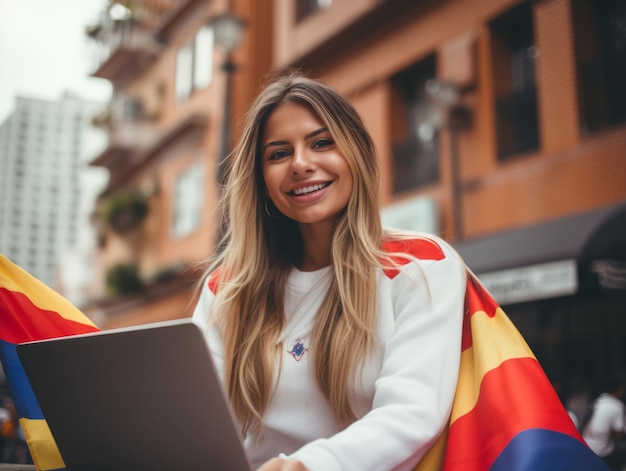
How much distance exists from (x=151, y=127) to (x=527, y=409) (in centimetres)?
1909

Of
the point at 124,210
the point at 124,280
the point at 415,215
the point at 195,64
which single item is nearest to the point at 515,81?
the point at 415,215

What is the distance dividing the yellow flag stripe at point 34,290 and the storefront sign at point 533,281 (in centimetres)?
618

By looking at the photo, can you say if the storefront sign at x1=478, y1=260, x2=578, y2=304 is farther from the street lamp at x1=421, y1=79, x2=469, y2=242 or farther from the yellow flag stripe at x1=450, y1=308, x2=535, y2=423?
the yellow flag stripe at x1=450, y1=308, x2=535, y2=423

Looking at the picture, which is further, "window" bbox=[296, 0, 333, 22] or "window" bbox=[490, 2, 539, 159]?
"window" bbox=[296, 0, 333, 22]

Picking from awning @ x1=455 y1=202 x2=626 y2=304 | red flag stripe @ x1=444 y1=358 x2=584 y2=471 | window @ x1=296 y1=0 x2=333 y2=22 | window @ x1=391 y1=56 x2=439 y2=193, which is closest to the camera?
red flag stripe @ x1=444 y1=358 x2=584 y2=471

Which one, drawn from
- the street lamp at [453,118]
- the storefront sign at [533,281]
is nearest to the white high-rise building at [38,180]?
the street lamp at [453,118]

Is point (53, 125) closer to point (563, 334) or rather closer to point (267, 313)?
point (267, 313)

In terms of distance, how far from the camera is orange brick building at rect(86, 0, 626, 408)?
Answer: 26.1 feet

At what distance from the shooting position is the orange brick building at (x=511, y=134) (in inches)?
314

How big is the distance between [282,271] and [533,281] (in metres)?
6.15

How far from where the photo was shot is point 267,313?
2137 millimetres

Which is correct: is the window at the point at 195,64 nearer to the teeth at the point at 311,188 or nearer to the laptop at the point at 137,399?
the teeth at the point at 311,188

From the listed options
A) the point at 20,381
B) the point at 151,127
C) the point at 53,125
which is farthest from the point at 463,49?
the point at 151,127

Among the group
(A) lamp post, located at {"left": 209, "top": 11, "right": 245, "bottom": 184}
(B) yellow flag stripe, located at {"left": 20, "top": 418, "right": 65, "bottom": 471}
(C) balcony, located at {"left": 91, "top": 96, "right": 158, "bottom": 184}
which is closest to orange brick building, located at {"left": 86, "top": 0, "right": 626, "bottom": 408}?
(A) lamp post, located at {"left": 209, "top": 11, "right": 245, "bottom": 184}
